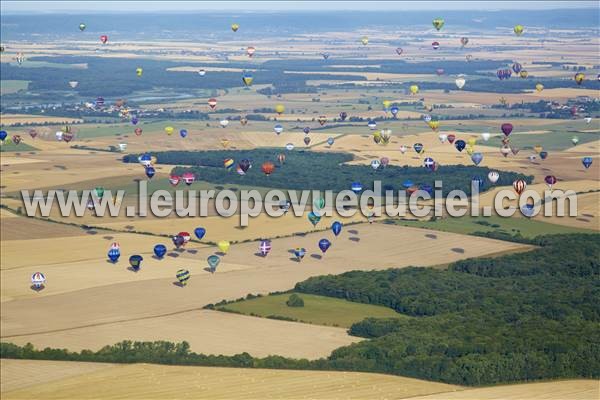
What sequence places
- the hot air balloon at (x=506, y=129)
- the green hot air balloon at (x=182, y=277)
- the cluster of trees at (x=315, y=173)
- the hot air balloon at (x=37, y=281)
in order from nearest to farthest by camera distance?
the hot air balloon at (x=37, y=281), the green hot air balloon at (x=182, y=277), the cluster of trees at (x=315, y=173), the hot air balloon at (x=506, y=129)

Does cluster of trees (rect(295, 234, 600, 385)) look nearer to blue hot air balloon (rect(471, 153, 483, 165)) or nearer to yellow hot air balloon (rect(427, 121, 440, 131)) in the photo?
blue hot air balloon (rect(471, 153, 483, 165))

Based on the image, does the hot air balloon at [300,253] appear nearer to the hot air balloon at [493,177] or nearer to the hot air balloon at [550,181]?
the hot air balloon at [493,177]

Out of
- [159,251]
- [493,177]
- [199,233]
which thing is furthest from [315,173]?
[159,251]

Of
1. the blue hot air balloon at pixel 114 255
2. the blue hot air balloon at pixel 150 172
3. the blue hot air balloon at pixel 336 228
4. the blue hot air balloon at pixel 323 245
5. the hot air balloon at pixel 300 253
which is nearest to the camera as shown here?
the blue hot air balloon at pixel 114 255

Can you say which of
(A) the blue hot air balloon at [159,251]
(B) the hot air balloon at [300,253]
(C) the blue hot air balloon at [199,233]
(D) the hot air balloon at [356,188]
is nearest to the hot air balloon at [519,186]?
(D) the hot air balloon at [356,188]

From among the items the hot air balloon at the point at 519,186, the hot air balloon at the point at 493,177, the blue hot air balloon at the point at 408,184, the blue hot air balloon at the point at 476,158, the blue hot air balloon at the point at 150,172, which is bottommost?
the hot air balloon at the point at 519,186

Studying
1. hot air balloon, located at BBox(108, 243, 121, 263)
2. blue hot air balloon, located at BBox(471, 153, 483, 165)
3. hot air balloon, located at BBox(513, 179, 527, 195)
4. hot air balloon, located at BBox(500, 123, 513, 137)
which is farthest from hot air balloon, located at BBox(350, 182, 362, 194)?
hot air balloon, located at BBox(108, 243, 121, 263)

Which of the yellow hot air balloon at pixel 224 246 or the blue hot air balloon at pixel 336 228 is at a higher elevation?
the blue hot air balloon at pixel 336 228
